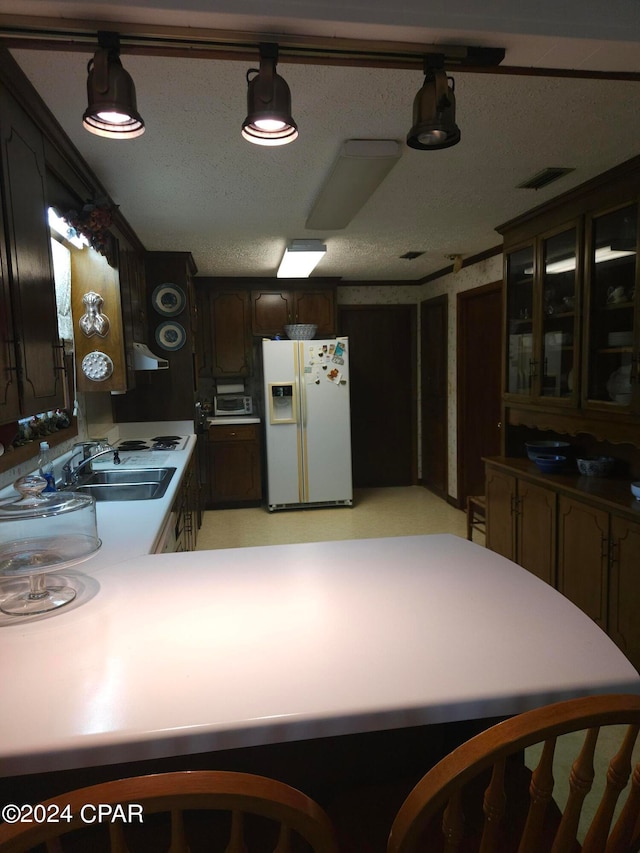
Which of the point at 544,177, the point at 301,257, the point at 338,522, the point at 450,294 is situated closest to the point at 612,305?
the point at 544,177

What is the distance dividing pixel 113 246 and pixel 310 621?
2.49 m

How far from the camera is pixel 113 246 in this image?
2.86m

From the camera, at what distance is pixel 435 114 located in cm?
121

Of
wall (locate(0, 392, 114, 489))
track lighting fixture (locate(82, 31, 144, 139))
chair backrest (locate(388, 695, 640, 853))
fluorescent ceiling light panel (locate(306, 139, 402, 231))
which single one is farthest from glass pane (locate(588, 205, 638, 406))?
wall (locate(0, 392, 114, 489))

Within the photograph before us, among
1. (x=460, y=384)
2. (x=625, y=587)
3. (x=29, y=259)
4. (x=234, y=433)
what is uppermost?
(x=29, y=259)

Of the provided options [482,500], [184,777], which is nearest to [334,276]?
[482,500]

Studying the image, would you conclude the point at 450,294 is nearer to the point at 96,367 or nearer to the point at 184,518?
the point at 184,518

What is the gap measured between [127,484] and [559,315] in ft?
8.21

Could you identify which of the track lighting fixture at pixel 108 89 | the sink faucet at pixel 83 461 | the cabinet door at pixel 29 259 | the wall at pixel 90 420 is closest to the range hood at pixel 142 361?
the wall at pixel 90 420

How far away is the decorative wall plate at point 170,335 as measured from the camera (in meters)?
4.34

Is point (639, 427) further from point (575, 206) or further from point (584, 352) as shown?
point (575, 206)

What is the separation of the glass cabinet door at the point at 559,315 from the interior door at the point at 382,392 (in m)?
2.93

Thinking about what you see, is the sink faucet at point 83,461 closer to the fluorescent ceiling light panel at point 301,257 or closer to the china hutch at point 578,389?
the fluorescent ceiling light panel at point 301,257

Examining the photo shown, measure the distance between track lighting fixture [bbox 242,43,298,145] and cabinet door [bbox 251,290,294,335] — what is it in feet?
13.8
